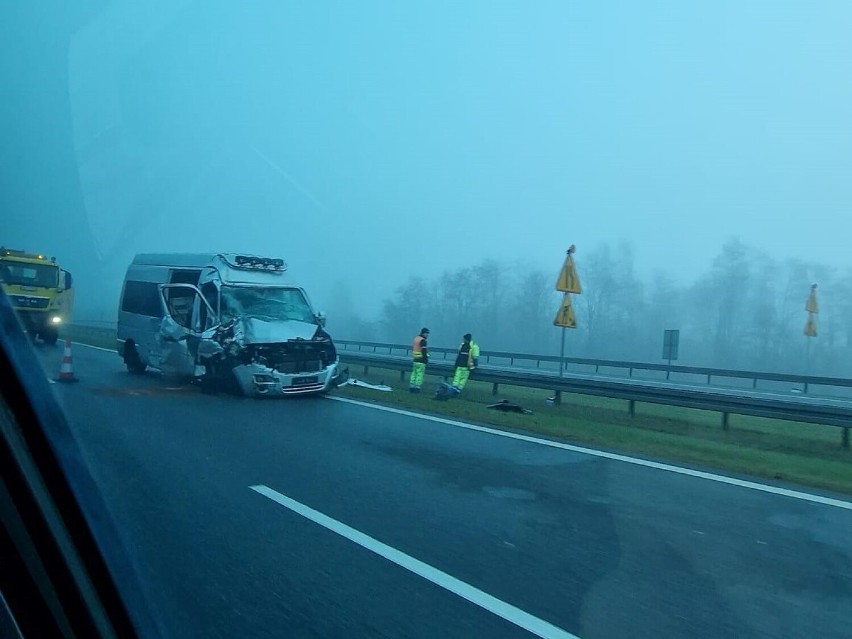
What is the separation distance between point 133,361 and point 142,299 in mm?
1676

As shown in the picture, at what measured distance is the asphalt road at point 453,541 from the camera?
17.3ft

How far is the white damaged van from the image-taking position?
16500mm

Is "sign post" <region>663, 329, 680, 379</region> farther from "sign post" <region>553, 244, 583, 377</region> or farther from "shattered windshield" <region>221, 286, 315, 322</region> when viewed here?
"shattered windshield" <region>221, 286, 315, 322</region>

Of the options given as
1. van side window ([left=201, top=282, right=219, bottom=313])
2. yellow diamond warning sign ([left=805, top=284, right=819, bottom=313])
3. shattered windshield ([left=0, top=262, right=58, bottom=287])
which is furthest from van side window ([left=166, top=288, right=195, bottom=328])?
yellow diamond warning sign ([left=805, top=284, right=819, bottom=313])

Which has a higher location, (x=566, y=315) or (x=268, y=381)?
(x=566, y=315)

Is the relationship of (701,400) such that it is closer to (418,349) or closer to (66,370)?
(418,349)

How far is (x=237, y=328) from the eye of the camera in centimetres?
1661

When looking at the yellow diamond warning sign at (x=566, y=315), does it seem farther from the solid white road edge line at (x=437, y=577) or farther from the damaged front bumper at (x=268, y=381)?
the solid white road edge line at (x=437, y=577)

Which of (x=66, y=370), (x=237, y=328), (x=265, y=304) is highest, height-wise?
(x=265, y=304)

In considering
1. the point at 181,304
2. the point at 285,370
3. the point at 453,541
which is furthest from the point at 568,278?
the point at 453,541

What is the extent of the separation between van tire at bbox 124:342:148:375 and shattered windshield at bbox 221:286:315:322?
4.66 metres

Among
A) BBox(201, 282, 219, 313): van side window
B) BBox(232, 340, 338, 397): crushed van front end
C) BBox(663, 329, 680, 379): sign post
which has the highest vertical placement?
BBox(201, 282, 219, 313): van side window

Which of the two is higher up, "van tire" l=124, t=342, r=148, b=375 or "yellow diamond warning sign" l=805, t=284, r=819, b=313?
"yellow diamond warning sign" l=805, t=284, r=819, b=313

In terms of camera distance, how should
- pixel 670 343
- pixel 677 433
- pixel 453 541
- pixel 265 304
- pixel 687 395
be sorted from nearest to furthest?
pixel 453 541 → pixel 677 433 → pixel 687 395 → pixel 265 304 → pixel 670 343
